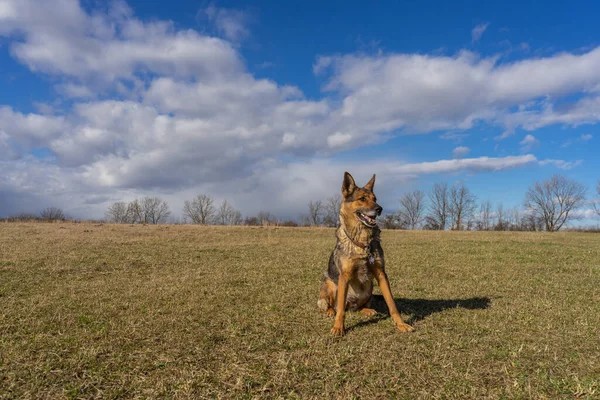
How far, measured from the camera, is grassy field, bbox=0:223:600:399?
432 centimetres

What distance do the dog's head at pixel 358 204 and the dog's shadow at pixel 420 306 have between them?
2.03m

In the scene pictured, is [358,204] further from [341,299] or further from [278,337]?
[278,337]

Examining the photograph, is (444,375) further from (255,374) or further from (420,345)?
(255,374)

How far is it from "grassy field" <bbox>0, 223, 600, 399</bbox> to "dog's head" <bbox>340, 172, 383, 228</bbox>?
6.37 feet

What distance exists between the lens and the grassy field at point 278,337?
432 cm

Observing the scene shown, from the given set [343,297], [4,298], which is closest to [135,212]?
[4,298]

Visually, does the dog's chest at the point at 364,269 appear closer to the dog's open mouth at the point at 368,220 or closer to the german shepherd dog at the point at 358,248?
the german shepherd dog at the point at 358,248

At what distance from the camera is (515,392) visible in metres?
4.18

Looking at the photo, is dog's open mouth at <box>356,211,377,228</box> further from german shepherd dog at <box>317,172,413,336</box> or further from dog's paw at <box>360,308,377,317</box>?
dog's paw at <box>360,308,377,317</box>

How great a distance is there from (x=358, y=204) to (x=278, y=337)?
8.62 ft

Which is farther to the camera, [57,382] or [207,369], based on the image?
[207,369]

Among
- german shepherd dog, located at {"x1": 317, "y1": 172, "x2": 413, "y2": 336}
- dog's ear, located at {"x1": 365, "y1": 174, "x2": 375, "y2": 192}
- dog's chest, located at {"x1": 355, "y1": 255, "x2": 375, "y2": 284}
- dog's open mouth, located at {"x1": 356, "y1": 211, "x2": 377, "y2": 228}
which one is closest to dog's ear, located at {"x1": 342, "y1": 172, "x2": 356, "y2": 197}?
german shepherd dog, located at {"x1": 317, "y1": 172, "x2": 413, "y2": 336}

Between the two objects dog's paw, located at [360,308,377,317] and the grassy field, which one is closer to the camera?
the grassy field

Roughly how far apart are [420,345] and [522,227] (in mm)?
83135
